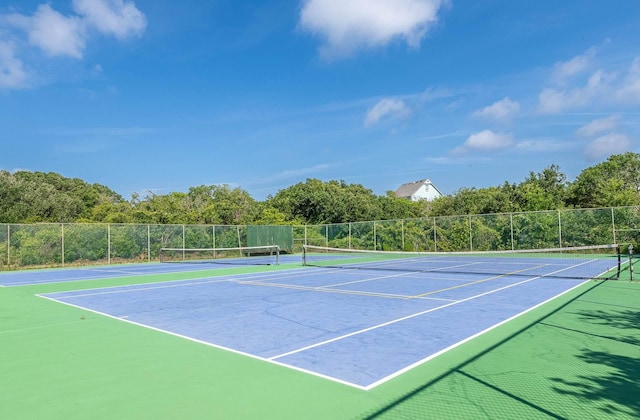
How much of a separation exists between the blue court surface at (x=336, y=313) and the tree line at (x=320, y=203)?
19.4 meters

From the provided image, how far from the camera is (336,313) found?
788cm

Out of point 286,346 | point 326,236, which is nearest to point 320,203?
point 326,236

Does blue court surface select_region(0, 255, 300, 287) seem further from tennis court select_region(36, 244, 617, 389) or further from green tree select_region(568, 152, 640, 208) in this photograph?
green tree select_region(568, 152, 640, 208)

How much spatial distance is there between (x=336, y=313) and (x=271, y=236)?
23309mm

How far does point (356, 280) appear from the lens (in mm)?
13383

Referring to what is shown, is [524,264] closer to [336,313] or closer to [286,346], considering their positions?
[336,313]

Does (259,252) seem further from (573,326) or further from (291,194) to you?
(573,326)

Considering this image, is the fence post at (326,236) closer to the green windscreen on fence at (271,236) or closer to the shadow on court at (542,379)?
the green windscreen on fence at (271,236)

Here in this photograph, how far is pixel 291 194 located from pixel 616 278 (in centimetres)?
3526

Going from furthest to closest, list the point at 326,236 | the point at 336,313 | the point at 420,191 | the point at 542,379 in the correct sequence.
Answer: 1. the point at 420,191
2. the point at 326,236
3. the point at 336,313
4. the point at 542,379

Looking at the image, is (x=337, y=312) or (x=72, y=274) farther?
(x=72, y=274)

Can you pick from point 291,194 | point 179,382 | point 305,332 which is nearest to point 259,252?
point 291,194

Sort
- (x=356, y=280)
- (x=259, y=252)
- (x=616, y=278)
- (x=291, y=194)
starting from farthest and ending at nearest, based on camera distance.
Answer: (x=291, y=194), (x=259, y=252), (x=356, y=280), (x=616, y=278)

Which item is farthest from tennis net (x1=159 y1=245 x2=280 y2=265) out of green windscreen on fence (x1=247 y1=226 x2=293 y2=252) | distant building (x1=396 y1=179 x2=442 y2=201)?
distant building (x1=396 y1=179 x2=442 y2=201)
